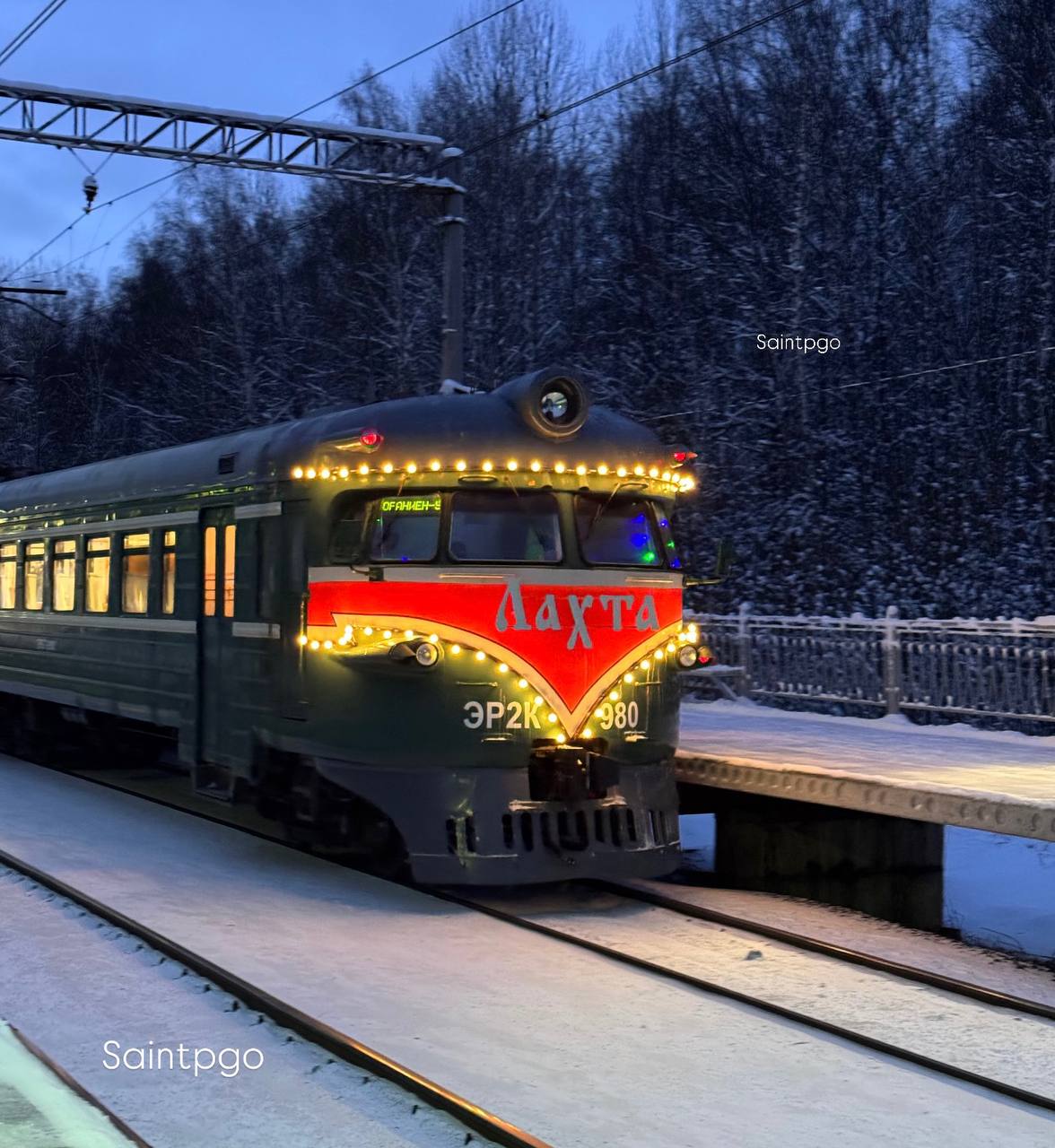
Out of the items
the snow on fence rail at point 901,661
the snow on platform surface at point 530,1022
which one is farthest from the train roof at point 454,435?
the snow on fence rail at point 901,661

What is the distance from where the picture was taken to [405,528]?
345 inches

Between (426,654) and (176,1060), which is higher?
(426,654)

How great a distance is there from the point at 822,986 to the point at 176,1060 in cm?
301

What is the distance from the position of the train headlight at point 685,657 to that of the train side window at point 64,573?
5873mm

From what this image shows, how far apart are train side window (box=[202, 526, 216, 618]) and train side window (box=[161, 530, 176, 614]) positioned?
0.57m

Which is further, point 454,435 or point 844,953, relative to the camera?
point 454,435

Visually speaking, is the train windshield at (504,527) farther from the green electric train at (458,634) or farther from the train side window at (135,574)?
the train side window at (135,574)

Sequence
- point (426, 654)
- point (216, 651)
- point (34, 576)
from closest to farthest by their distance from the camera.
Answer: point (426, 654)
point (216, 651)
point (34, 576)

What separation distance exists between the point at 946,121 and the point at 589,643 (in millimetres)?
21199

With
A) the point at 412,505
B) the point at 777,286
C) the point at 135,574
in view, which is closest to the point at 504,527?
the point at 412,505

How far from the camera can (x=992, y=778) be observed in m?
9.59

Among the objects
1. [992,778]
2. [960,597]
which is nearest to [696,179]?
[960,597]

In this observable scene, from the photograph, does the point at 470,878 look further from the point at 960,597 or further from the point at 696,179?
the point at 696,179

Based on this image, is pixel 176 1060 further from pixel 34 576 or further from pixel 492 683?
pixel 34 576
